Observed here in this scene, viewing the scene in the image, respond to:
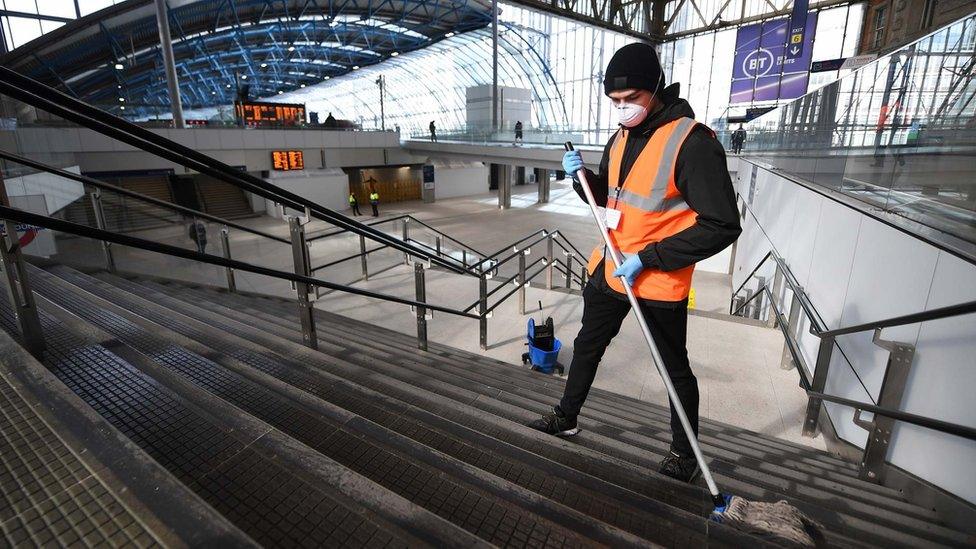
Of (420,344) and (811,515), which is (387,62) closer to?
(420,344)

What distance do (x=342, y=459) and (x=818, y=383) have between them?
306 cm

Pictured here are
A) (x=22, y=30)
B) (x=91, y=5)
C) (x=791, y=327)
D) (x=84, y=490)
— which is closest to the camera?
(x=84, y=490)

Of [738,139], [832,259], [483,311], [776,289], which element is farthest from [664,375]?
[738,139]

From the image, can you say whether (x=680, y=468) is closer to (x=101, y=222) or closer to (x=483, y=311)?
(x=483, y=311)

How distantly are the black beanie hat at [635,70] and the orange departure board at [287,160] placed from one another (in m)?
21.0

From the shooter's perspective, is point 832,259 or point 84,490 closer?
point 84,490

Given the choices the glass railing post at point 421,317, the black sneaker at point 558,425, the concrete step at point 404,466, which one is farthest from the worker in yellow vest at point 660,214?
the glass railing post at point 421,317

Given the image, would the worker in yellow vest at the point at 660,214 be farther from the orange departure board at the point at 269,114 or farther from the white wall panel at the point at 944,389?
the orange departure board at the point at 269,114

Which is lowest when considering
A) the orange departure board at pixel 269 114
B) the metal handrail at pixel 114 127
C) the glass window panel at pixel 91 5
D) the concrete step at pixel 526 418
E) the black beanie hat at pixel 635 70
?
the concrete step at pixel 526 418

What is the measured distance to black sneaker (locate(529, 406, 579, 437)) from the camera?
2297mm

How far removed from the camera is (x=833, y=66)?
16547 mm

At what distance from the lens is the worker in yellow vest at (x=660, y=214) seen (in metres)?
1.73

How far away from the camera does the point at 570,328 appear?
18.1ft

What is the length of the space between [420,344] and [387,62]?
4310 cm
